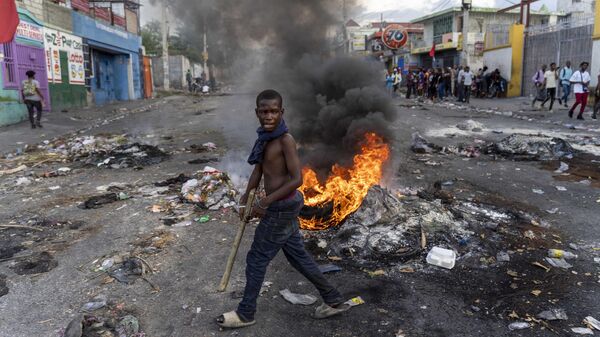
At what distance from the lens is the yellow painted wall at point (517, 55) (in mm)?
21938

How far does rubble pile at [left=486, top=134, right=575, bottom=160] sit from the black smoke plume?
327 cm

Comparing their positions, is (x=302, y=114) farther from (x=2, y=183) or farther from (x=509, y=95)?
(x=509, y=95)

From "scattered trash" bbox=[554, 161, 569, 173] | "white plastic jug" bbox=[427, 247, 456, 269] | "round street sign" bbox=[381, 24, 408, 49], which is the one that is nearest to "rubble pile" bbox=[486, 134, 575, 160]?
"scattered trash" bbox=[554, 161, 569, 173]

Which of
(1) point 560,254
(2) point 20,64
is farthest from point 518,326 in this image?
(2) point 20,64

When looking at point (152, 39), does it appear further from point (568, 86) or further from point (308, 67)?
point (308, 67)

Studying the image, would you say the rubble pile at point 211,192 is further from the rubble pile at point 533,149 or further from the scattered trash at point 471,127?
the scattered trash at point 471,127

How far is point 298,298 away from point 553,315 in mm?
1744

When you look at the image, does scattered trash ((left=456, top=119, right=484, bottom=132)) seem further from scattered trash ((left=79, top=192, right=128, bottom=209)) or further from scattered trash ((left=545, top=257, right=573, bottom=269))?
scattered trash ((left=79, top=192, right=128, bottom=209))

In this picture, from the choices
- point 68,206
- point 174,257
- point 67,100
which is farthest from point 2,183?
point 67,100

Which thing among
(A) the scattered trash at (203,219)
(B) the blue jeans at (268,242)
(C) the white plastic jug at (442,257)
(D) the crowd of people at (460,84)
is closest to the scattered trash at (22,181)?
(A) the scattered trash at (203,219)

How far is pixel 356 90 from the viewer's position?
19.3 feet

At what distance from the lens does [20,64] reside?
43.4 feet

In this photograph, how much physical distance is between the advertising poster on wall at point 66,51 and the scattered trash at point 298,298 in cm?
1530

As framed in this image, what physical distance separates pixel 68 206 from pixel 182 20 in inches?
159
